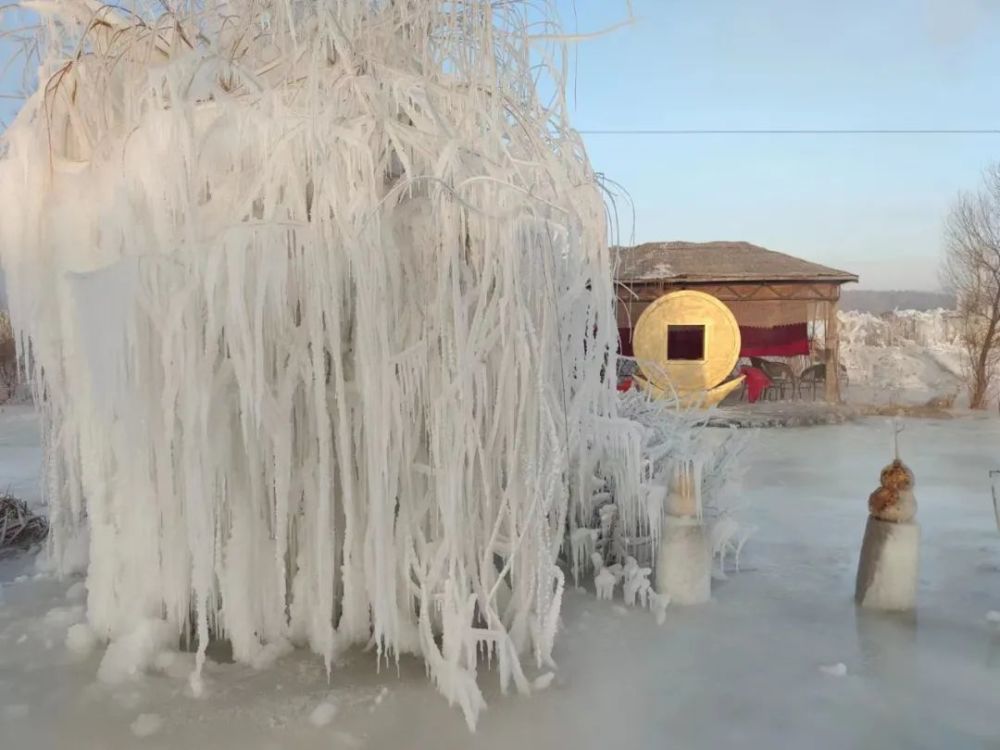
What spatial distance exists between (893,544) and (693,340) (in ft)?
29.8

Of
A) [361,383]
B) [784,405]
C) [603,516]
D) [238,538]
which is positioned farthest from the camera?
[784,405]

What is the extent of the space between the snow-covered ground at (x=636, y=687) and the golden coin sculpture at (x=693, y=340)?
25.8 feet

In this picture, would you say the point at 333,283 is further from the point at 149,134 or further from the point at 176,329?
the point at 149,134

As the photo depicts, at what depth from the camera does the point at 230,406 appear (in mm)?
3221

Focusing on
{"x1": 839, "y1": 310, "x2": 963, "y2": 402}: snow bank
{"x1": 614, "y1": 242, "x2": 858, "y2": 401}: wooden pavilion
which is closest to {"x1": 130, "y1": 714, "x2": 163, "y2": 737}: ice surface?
{"x1": 614, "y1": 242, "x2": 858, "y2": 401}: wooden pavilion

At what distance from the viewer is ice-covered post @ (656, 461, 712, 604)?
13.4 ft

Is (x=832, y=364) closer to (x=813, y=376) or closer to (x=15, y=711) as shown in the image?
(x=813, y=376)

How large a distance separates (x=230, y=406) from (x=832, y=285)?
13242 millimetres

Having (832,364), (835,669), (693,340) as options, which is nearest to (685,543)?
(835,669)

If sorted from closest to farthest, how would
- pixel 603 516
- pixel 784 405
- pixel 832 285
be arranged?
pixel 603 516 → pixel 784 405 → pixel 832 285

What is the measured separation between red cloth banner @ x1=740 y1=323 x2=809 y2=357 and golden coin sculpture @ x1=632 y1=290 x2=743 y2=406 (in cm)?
184

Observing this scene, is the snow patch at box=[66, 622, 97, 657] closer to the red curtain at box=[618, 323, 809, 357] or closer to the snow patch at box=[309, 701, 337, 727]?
the snow patch at box=[309, 701, 337, 727]

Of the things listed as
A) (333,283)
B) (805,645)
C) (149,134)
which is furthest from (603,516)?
(149,134)

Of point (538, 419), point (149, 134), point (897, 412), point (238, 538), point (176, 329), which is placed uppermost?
point (149, 134)
